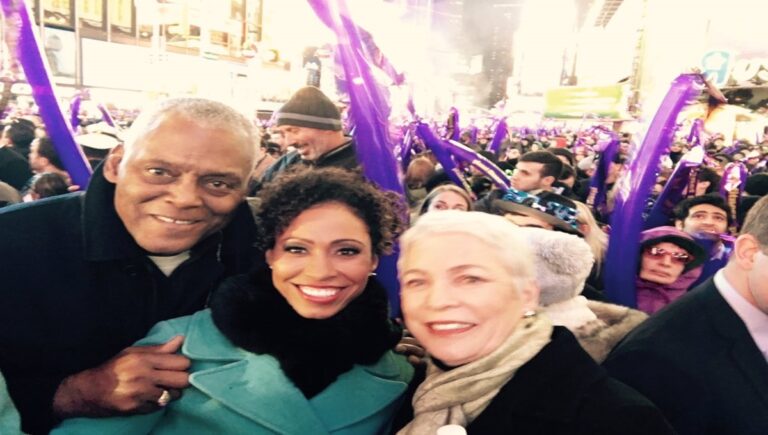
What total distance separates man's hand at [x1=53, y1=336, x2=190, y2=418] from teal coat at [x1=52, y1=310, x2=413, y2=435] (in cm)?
3

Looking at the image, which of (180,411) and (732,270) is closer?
(180,411)

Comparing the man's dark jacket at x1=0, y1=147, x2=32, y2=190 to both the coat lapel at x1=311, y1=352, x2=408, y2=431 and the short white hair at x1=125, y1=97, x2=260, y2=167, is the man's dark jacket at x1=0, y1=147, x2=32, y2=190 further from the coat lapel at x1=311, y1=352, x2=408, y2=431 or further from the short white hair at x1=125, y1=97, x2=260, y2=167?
the coat lapel at x1=311, y1=352, x2=408, y2=431

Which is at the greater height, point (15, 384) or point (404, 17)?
point (404, 17)

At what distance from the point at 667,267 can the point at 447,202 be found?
148 cm

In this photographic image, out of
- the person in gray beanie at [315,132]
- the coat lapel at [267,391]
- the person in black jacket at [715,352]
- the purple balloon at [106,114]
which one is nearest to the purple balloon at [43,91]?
the person in gray beanie at [315,132]

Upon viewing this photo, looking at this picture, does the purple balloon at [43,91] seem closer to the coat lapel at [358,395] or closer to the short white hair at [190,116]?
the short white hair at [190,116]

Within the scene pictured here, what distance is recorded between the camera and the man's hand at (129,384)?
1531 millimetres

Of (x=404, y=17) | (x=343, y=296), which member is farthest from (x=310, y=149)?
(x=343, y=296)

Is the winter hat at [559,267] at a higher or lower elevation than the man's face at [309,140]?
lower

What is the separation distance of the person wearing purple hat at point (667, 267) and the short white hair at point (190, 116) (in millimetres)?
2485

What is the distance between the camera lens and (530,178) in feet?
17.4

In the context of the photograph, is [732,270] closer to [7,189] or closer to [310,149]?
[310,149]

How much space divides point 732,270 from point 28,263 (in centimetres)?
212

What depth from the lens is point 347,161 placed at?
385 centimetres
